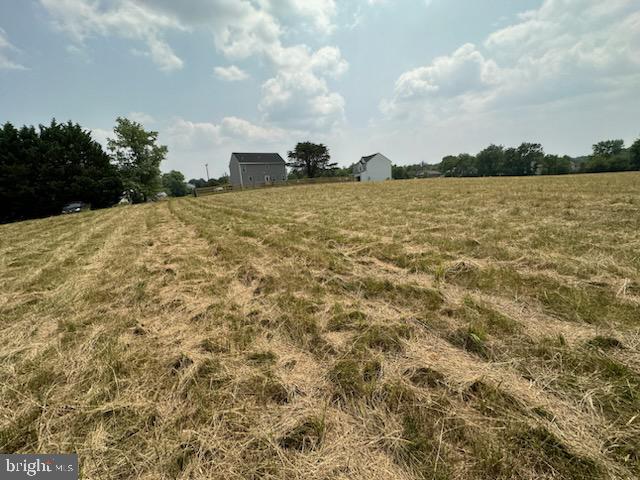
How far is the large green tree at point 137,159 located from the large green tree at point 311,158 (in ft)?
101

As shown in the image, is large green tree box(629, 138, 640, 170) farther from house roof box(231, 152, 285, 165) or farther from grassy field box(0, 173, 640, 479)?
grassy field box(0, 173, 640, 479)

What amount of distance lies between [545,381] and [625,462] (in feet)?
1.76

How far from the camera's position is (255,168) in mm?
52906

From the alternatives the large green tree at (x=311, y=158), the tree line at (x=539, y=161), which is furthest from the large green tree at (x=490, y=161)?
the large green tree at (x=311, y=158)

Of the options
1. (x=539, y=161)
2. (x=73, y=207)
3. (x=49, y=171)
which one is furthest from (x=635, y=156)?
(x=49, y=171)

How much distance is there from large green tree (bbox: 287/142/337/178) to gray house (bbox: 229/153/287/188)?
19.6 ft

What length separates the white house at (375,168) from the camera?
5934 centimetres

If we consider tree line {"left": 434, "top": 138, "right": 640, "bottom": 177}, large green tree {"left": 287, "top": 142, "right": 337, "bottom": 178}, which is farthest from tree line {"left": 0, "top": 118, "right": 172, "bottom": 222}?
tree line {"left": 434, "top": 138, "right": 640, "bottom": 177}

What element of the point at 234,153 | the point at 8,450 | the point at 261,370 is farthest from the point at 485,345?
the point at 234,153

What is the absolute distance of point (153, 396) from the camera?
1.92 m

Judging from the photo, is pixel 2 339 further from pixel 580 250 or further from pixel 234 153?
pixel 234 153

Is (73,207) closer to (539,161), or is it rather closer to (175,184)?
(175,184)

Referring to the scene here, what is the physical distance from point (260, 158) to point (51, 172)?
3433cm

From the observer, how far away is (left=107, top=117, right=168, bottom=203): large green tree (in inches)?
1335
